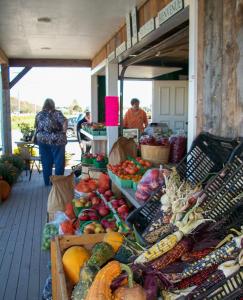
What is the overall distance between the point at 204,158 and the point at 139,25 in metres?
2.41

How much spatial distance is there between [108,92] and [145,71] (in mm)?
2955

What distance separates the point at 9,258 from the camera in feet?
12.8

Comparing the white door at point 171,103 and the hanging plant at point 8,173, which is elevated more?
the white door at point 171,103

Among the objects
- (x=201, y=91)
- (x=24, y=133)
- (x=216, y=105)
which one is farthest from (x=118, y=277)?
(x=24, y=133)

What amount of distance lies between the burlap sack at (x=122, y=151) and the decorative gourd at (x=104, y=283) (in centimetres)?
299

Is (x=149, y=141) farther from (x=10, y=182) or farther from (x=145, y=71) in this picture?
(x=145, y=71)

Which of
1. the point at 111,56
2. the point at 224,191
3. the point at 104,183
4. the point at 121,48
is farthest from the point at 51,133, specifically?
the point at 224,191

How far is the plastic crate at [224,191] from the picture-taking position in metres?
1.72

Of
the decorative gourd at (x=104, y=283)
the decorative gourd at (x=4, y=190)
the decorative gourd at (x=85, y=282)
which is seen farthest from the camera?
the decorative gourd at (x=4, y=190)

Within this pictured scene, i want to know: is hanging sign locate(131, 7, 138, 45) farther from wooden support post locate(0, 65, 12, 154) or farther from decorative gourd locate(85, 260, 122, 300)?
wooden support post locate(0, 65, 12, 154)

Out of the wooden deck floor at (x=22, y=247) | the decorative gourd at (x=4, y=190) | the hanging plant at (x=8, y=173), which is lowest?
the wooden deck floor at (x=22, y=247)

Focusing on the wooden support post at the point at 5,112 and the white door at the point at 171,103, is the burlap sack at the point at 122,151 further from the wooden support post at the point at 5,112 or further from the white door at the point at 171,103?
the white door at the point at 171,103

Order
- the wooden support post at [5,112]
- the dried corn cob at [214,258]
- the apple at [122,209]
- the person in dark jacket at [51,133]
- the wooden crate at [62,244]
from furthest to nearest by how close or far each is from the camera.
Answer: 1. the wooden support post at [5,112]
2. the person in dark jacket at [51,133]
3. the apple at [122,209]
4. the wooden crate at [62,244]
5. the dried corn cob at [214,258]

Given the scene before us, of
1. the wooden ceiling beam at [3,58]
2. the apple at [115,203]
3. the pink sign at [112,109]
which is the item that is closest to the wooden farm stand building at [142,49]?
the wooden ceiling beam at [3,58]
